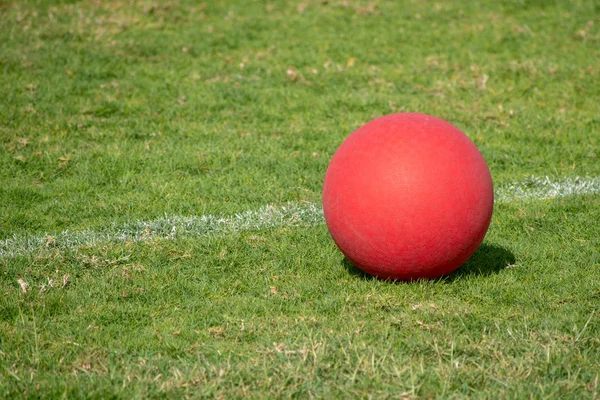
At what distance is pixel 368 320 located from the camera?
5.02 meters

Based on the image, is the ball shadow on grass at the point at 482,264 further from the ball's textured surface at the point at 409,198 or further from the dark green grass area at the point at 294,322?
the ball's textured surface at the point at 409,198

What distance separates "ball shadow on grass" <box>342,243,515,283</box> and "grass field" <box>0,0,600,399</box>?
2 centimetres

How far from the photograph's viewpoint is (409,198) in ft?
16.8

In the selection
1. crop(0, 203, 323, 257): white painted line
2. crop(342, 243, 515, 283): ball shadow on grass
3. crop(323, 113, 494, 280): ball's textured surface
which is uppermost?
crop(323, 113, 494, 280): ball's textured surface

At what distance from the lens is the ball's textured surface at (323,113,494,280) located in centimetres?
512

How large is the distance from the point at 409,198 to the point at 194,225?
92.2 inches

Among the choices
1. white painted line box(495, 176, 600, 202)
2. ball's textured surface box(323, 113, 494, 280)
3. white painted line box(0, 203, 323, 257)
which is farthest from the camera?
white painted line box(495, 176, 600, 202)

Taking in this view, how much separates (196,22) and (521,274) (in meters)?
8.52

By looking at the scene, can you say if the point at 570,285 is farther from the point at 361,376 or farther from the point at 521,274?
the point at 361,376

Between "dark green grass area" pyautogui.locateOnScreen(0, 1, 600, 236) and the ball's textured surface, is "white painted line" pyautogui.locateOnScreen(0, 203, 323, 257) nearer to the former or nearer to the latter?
"dark green grass area" pyautogui.locateOnScreen(0, 1, 600, 236)

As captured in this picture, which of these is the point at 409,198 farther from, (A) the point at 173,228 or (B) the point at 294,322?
(A) the point at 173,228

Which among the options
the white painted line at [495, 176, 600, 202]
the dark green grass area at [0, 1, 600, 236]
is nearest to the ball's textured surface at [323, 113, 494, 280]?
the dark green grass area at [0, 1, 600, 236]

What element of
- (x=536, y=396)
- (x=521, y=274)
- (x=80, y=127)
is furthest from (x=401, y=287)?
(x=80, y=127)

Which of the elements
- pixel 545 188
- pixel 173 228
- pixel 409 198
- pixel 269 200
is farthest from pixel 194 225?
pixel 545 188
